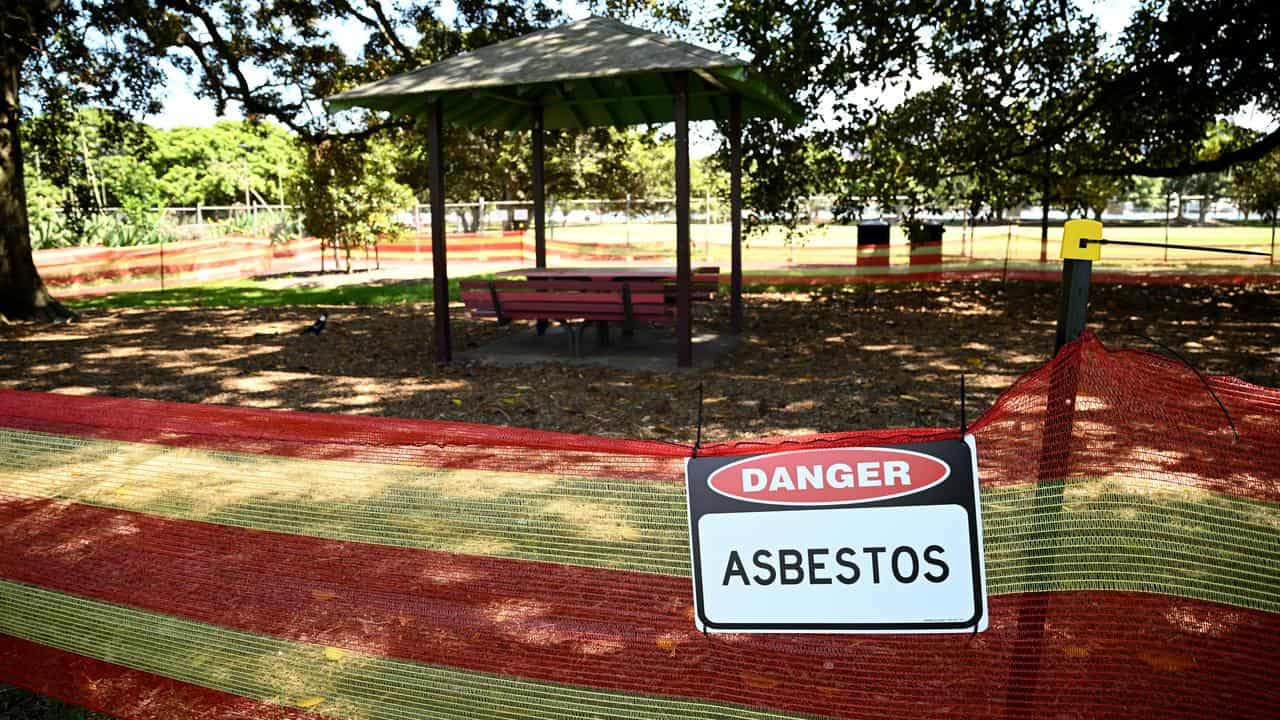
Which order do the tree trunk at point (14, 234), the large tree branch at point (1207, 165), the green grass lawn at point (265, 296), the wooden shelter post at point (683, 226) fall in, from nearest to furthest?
the wooden shelter post at point (683, 226) → the large tree branch at point (1207, 165) → the tree trunk at point (14, 234) → the green grass lawn at point (265, 296)

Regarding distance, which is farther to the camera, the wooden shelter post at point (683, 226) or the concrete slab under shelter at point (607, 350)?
the concrete slab under shelter at point (607, 350)

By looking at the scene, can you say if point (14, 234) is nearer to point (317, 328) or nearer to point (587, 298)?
point (317, 328)

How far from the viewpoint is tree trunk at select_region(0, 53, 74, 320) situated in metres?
14.3

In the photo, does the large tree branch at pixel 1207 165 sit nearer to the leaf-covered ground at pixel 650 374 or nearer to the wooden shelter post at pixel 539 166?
the leaf-covered ground at pixel 650 374

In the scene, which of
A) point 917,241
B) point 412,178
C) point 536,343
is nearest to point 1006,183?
point 917,241

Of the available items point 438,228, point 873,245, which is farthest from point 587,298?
point 873,245

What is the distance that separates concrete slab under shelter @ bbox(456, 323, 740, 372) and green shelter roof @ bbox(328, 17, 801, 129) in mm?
2896

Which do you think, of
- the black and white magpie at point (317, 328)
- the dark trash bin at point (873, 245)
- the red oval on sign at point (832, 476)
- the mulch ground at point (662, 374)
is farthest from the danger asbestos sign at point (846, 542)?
the dark trash bin at point (873, 245)

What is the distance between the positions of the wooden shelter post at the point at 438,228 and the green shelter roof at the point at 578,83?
0.89 feet

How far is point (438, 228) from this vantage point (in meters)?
9.70

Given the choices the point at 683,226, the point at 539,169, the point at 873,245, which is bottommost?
the point at 873,245

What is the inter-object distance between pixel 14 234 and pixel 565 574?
1585 centimetres

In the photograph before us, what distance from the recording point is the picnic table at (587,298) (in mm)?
9703

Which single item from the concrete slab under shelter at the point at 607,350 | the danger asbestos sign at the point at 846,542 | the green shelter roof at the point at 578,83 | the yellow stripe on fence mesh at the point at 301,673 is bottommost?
the yellow stripe on fence mesh at the point at 301,673
